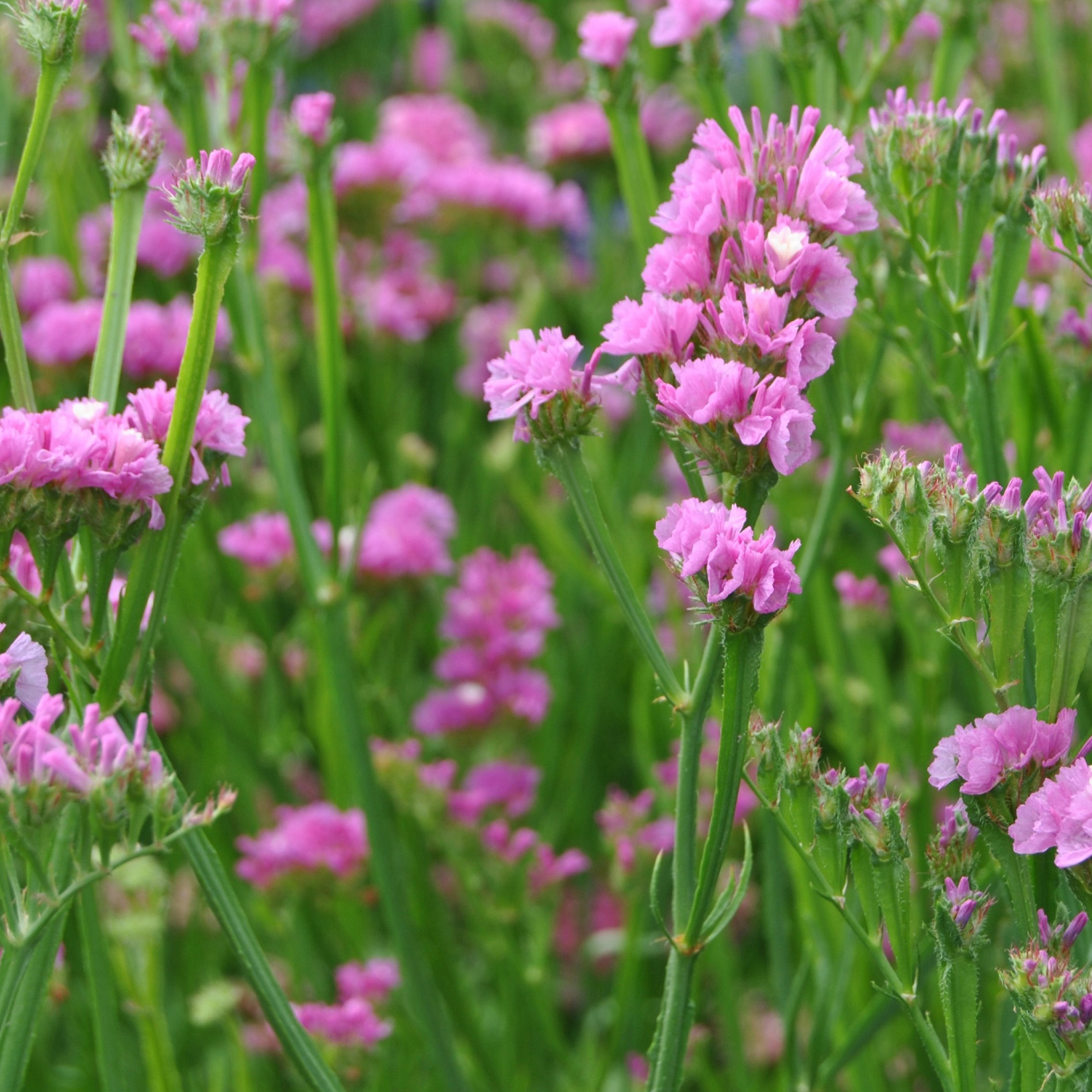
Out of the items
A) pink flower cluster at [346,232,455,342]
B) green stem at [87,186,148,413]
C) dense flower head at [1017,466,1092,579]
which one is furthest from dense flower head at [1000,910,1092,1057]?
pink flower cluster at [346,232,455,342]

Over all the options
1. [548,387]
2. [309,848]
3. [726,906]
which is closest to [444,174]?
[309,848]

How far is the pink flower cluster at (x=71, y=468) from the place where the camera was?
1.98ft

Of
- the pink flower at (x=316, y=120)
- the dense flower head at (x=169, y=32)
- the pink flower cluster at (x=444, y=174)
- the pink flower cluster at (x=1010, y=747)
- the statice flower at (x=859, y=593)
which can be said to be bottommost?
the pink flower cluster at (x=1010, y=747)

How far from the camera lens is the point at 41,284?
59.6 inches

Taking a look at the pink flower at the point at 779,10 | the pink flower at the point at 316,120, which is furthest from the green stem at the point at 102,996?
the pink flower at the point at 779,10

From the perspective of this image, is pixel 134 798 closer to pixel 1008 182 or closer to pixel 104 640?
pixel 104 640

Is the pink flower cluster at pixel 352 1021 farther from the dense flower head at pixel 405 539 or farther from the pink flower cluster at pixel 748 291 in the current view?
the pink flower cluster at pixel 748 291

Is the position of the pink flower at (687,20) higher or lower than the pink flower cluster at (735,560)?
higher

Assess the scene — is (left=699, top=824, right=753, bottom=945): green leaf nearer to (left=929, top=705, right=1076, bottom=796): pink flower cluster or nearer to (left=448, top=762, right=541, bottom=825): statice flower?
(left=929, top=705, right=1076, bottom=796): pink flower cluster

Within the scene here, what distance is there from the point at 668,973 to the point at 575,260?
200 centimetres

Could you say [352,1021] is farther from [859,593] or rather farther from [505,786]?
[859,593]

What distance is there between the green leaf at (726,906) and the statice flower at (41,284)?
1143 millimetres

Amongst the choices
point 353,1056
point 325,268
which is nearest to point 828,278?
point 325,268

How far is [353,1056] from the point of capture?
1.03m
